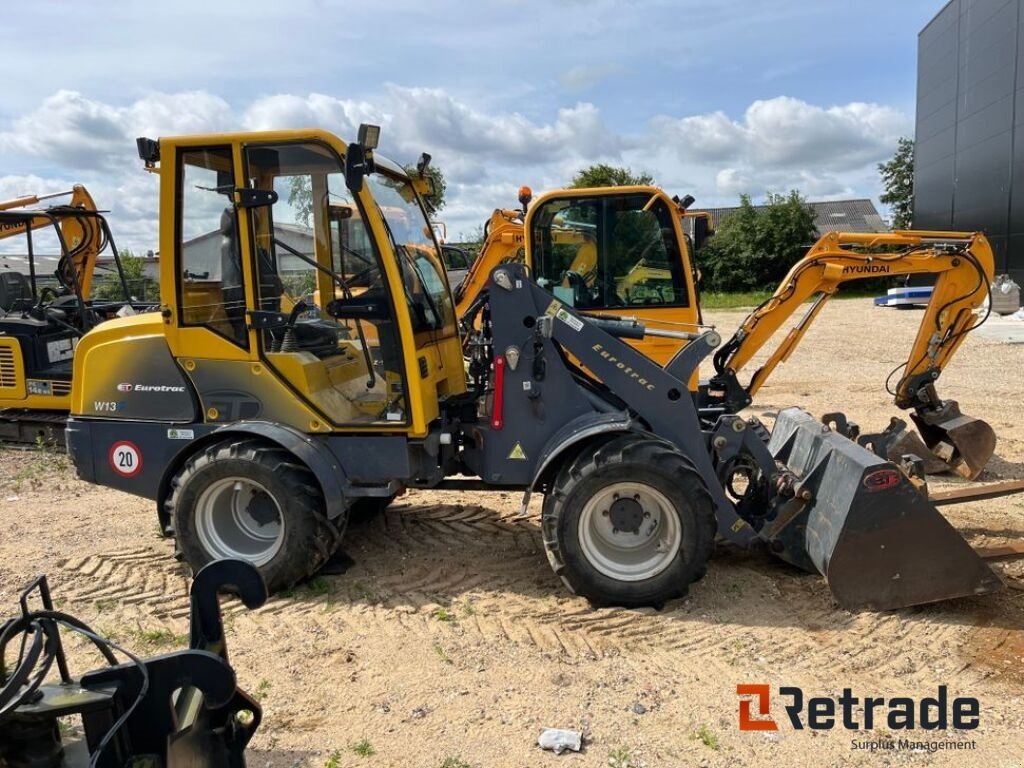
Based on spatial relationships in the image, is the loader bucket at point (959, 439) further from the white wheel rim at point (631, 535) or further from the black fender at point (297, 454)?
the black fender at point (297, 454)

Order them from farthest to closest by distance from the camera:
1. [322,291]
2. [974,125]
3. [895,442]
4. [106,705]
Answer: [974,125] < [895,442] < [322,291] < [106,705]

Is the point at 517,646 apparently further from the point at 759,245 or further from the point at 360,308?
the point at 759,245

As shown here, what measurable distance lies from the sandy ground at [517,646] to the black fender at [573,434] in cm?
68

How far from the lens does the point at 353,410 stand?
4516 mm

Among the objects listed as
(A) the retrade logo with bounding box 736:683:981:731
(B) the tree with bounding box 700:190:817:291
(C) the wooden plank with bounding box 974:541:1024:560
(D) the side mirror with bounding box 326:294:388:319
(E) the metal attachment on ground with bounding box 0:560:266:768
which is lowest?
(A) the retrade logo with bounding box 736:683:981:731

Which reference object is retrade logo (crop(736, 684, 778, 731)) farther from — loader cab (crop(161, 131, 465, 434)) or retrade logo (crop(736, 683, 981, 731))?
loader cab (crop(161, 131, 465, 434))

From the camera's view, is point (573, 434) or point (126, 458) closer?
point (573, 434)

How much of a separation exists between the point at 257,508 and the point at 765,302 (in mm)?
4268

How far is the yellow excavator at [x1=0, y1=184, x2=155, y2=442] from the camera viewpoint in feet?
28.2

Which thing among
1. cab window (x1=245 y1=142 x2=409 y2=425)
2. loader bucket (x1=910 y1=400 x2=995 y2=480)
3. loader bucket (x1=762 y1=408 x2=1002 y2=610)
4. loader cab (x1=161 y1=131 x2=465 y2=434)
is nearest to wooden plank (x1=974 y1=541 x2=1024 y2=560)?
loader bucket (x1=762 y1=408 x2=1002 y2=610)

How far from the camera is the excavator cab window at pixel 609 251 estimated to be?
7.06 metres

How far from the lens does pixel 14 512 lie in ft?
20.1

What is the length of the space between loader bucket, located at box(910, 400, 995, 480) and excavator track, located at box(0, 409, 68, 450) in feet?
27.9

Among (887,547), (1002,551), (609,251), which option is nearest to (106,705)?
(887,547)
